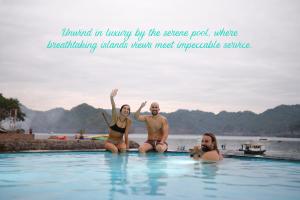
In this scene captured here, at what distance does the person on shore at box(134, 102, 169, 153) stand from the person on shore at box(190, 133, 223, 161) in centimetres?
221

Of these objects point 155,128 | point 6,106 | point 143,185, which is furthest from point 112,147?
point 6,106

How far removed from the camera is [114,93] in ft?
41.3

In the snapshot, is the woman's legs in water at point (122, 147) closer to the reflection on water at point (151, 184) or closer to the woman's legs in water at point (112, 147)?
the woman's legs in water at point (112, 147)

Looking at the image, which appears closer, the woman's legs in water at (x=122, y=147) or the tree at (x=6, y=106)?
the woman's legs in water at (x=122, y=147)

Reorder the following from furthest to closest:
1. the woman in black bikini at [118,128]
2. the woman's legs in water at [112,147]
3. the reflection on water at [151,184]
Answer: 1. the woman's legs in water at [112,147]
2. the woman in black bikini at [118,128]
3. the reflection on water at [151,184]

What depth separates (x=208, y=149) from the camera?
411 inches

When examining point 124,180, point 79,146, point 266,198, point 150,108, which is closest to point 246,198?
point 266,198

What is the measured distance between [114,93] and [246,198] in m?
7.95

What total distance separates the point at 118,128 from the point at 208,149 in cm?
382

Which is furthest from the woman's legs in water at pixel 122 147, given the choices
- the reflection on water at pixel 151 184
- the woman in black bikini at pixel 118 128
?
the reflection on water at pixel 151 184

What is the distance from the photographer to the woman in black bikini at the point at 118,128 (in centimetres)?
1287

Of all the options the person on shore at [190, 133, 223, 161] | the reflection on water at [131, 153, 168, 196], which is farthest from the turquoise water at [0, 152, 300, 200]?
the person on shore at [190, 133, 223, 161]

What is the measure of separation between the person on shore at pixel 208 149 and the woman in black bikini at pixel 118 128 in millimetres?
3038

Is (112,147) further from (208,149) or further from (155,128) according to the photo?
(208,149)
